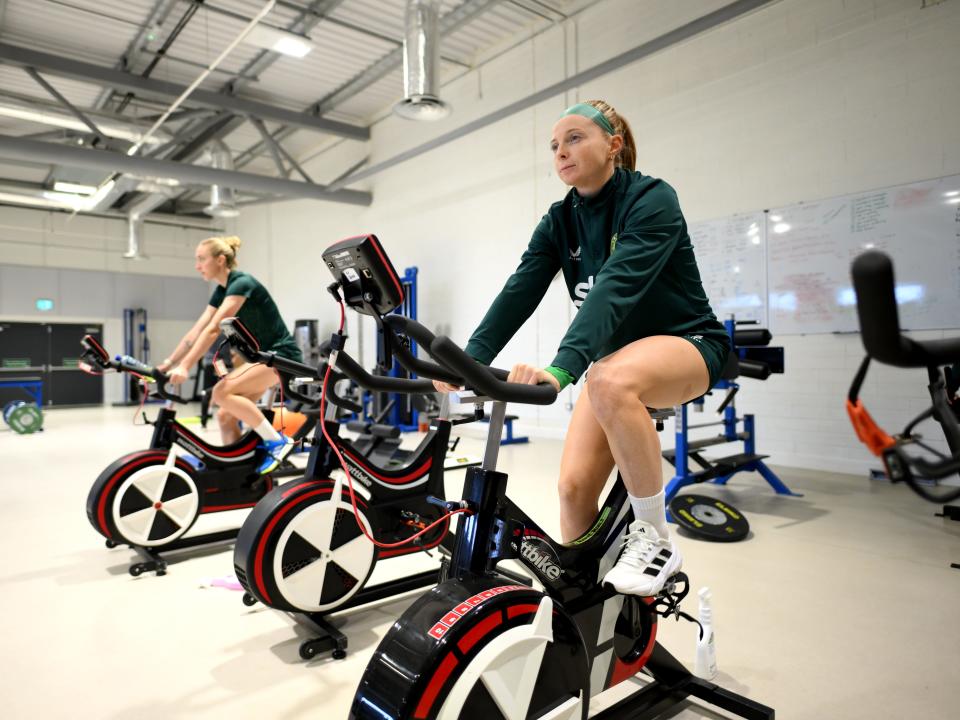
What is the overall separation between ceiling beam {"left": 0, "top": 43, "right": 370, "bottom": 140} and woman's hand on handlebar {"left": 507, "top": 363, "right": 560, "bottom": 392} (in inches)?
326

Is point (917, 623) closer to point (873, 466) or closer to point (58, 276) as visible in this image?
point (873, 466)

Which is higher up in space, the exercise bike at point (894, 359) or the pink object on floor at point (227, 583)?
the exercise bike at point (894, 359)

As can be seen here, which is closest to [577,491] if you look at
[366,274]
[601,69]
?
[366,274]

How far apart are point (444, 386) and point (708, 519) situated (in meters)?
2.54

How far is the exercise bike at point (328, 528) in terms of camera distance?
6.71 feet

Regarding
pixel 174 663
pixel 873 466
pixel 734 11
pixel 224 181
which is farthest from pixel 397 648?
pixel 224 181

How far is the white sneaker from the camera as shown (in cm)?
135

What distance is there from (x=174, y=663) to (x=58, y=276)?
46.0 feet

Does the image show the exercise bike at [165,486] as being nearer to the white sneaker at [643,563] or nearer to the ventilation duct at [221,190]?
the white sneaker at [643,563]

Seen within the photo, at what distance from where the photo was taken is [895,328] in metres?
0.70

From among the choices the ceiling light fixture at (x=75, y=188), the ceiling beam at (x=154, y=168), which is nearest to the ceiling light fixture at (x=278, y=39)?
the ceiling beam at (x=154, y=168)

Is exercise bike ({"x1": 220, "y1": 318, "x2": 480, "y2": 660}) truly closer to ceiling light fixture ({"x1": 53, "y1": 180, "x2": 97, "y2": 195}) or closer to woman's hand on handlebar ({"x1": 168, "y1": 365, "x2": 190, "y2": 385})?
woman's hand on handlebar ({"x1": 168, "y1": 365, "x2": 190, "y2": 385})

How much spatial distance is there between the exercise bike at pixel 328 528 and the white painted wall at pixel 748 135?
3.71 metres

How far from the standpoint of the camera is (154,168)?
7.98 meters
